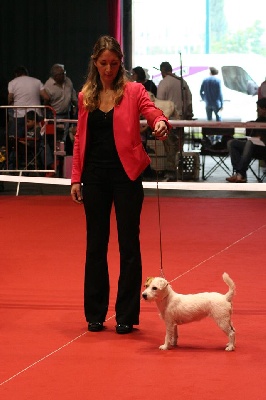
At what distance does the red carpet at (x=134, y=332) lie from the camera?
4.00m

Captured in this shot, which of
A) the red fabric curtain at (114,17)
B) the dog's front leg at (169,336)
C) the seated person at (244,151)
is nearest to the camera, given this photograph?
the dog's front leg at (169,336)

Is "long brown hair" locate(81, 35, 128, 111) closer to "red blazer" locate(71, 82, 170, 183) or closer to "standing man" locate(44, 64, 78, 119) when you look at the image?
"red blazer" locate(71, 82, 170, 183)

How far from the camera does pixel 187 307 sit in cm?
454

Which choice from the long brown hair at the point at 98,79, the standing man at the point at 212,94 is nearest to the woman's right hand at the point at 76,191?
the long brown hair at the point at 98,79

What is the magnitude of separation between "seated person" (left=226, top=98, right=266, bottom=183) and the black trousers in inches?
321

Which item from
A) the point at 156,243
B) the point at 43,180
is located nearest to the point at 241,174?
the point at 43,180

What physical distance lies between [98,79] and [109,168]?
441mm

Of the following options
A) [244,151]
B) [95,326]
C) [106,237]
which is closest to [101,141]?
[106,237]

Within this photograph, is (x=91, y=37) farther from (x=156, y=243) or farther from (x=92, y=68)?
(x=92, y=68)

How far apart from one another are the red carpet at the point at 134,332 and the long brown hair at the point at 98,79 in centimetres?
114

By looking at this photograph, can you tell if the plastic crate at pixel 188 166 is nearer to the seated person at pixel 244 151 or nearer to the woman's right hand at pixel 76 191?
the seated person at pixel 244 151

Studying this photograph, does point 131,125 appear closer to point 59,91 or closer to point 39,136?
point 39,136

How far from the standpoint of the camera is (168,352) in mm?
4559

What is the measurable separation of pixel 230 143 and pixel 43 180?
297 centimetres
